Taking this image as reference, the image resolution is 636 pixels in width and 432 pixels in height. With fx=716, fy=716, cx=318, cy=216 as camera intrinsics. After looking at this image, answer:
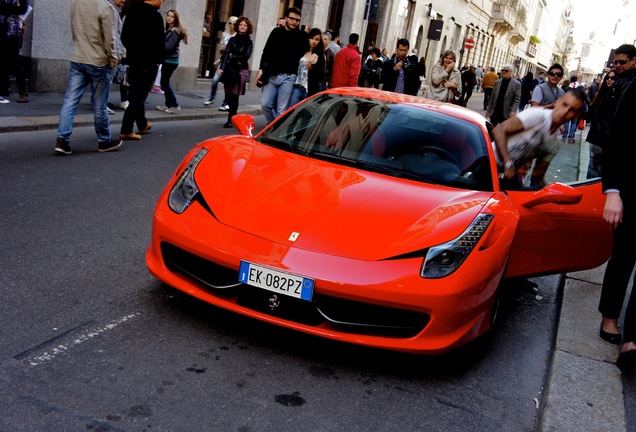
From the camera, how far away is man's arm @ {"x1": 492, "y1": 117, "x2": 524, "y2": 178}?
15.8 feet

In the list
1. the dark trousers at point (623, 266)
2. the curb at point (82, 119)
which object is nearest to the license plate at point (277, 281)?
the dark trousers at point (623, 266)

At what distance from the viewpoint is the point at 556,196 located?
162 inches

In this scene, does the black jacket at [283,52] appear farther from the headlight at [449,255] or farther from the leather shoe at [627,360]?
the leather shoe at [627,360]

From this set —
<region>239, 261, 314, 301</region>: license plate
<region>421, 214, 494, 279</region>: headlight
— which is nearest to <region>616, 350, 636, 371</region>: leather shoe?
<region>421, 214, 494, 279</region>: headlight

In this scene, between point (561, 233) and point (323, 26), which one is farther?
point (323, 26)

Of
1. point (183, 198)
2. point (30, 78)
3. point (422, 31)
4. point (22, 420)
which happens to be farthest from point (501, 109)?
point (422, 31)

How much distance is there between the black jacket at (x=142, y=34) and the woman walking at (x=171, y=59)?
2819 millimetres

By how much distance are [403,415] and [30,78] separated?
10.9 meters

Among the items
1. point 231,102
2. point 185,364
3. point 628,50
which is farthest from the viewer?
point 231,102

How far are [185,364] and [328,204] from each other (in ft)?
3.52

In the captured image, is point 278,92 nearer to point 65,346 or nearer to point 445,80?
point 445,80

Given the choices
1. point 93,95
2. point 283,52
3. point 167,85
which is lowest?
point 167,85

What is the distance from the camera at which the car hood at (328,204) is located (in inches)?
135

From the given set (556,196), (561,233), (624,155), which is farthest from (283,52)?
(624,155)
